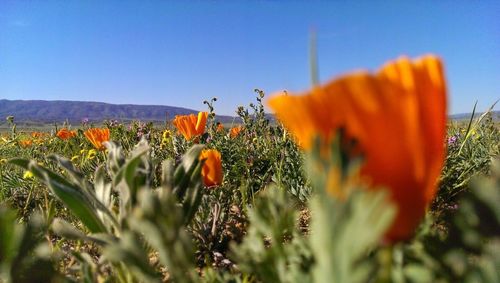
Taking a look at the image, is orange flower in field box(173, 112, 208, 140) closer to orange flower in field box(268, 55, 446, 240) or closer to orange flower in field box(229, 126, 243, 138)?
orange flower in field box(229, 126, 243, 138)

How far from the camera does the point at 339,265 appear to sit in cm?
58

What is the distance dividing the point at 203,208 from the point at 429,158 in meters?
1.57

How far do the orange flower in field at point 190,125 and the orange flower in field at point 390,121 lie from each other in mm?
2913

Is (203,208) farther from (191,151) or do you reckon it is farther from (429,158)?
(429,158)

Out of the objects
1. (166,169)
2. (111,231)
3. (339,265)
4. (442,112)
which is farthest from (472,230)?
(111,231)

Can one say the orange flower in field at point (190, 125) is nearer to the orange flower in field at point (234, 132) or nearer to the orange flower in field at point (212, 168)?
the orange flower in field at point (234, 132)

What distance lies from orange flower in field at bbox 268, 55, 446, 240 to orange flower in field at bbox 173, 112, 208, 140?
2.91 metres

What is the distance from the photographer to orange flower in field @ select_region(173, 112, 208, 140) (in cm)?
357

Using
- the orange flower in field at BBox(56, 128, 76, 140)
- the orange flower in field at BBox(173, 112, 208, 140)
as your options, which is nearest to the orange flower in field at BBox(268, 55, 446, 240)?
the orange flower in field at BBox(173, 112, 208, 140)

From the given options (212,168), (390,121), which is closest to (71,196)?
(212,168)

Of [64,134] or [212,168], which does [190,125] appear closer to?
[212,168]

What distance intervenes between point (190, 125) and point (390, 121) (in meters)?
3.04

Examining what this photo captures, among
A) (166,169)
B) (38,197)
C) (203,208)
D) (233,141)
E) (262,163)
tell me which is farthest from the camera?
(233,141)

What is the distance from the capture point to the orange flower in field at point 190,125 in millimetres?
3572
